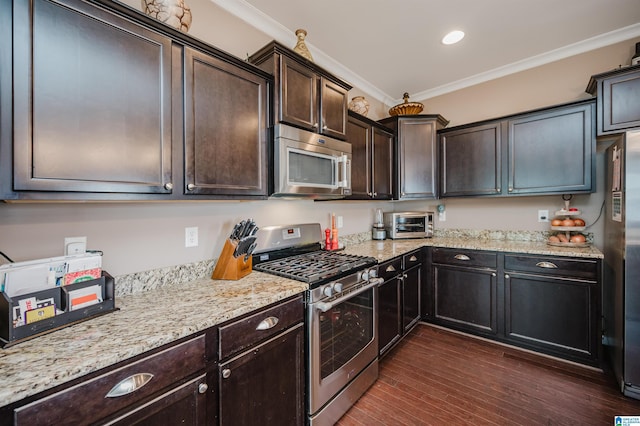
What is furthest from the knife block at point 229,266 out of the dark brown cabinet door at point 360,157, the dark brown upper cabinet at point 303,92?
the dark brown cabinet door at point 360,157

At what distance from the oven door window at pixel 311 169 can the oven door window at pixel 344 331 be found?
860 millimetres

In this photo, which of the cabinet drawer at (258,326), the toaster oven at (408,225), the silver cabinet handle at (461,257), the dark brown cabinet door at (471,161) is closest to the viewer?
the cabinet drawer at (258,326)

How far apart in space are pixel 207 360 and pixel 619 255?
111 inches

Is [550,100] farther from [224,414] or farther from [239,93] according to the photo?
[224,414]

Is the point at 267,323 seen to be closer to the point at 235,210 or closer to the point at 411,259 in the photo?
the point at 235,210

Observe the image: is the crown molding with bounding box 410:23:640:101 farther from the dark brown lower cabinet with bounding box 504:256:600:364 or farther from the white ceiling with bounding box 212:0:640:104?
Answer: the dark brown lower cabinet with bounding box 504:256:600:364

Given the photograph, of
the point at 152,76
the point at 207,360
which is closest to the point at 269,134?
the point at 152,76

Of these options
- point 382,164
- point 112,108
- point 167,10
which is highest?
point 167,10

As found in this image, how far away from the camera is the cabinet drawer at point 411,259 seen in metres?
2.61

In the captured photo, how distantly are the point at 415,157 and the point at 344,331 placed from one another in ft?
7.37

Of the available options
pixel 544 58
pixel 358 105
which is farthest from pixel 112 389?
pixel 544 58

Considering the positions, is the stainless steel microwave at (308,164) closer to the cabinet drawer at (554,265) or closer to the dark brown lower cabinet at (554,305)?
the cabinet drawer at (554,265)

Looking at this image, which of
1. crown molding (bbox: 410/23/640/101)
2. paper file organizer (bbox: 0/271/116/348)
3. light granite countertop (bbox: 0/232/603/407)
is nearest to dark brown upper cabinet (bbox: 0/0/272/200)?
paper file organizer (bbox: 0/271/116/348)

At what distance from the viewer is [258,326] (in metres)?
1.27
